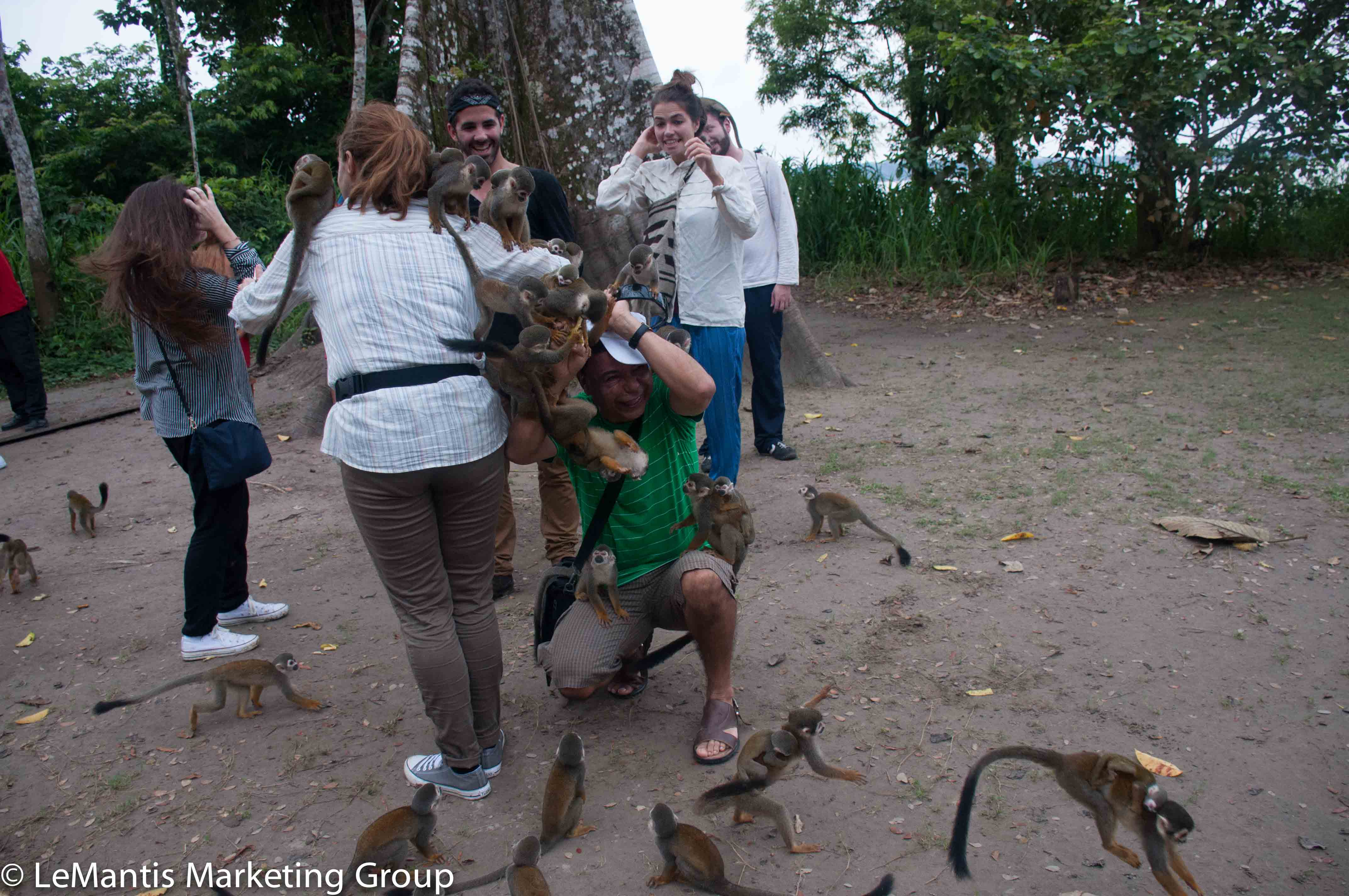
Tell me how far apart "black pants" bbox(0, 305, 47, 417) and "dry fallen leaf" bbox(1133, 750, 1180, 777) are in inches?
351

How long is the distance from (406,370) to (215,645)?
7.31ft

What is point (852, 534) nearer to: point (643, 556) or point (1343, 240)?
point (643, 556)

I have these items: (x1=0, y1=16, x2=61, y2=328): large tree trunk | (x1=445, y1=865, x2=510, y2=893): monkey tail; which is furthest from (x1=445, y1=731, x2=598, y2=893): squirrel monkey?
(x1=0, y1=16, x2=61, y2=328): large tree trunk

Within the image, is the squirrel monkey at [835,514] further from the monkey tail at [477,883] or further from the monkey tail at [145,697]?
the monkey tail at [145,697]

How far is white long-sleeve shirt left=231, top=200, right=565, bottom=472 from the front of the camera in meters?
2.60

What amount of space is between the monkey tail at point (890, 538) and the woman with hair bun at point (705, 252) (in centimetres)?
74

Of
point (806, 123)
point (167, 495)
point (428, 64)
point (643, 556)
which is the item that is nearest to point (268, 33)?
point (806, 123)

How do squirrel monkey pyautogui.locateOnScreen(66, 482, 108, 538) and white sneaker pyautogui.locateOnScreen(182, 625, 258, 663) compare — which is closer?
white sneaker pyautogui.locateOnScreen(182, 625, 258, 663)

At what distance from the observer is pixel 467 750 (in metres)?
2.99

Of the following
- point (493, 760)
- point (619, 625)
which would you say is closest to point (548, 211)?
point (619, 625)

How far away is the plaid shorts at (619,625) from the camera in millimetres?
3145

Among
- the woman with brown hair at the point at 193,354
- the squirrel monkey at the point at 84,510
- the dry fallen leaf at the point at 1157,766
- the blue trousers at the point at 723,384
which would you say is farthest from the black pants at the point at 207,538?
the dry fallen leaf at the point at 1157,766

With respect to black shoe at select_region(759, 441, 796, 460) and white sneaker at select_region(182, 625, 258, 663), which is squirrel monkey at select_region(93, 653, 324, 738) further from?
black shoe at select_region(759, 441, 796, 460)

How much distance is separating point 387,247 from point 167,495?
15.7 ft
